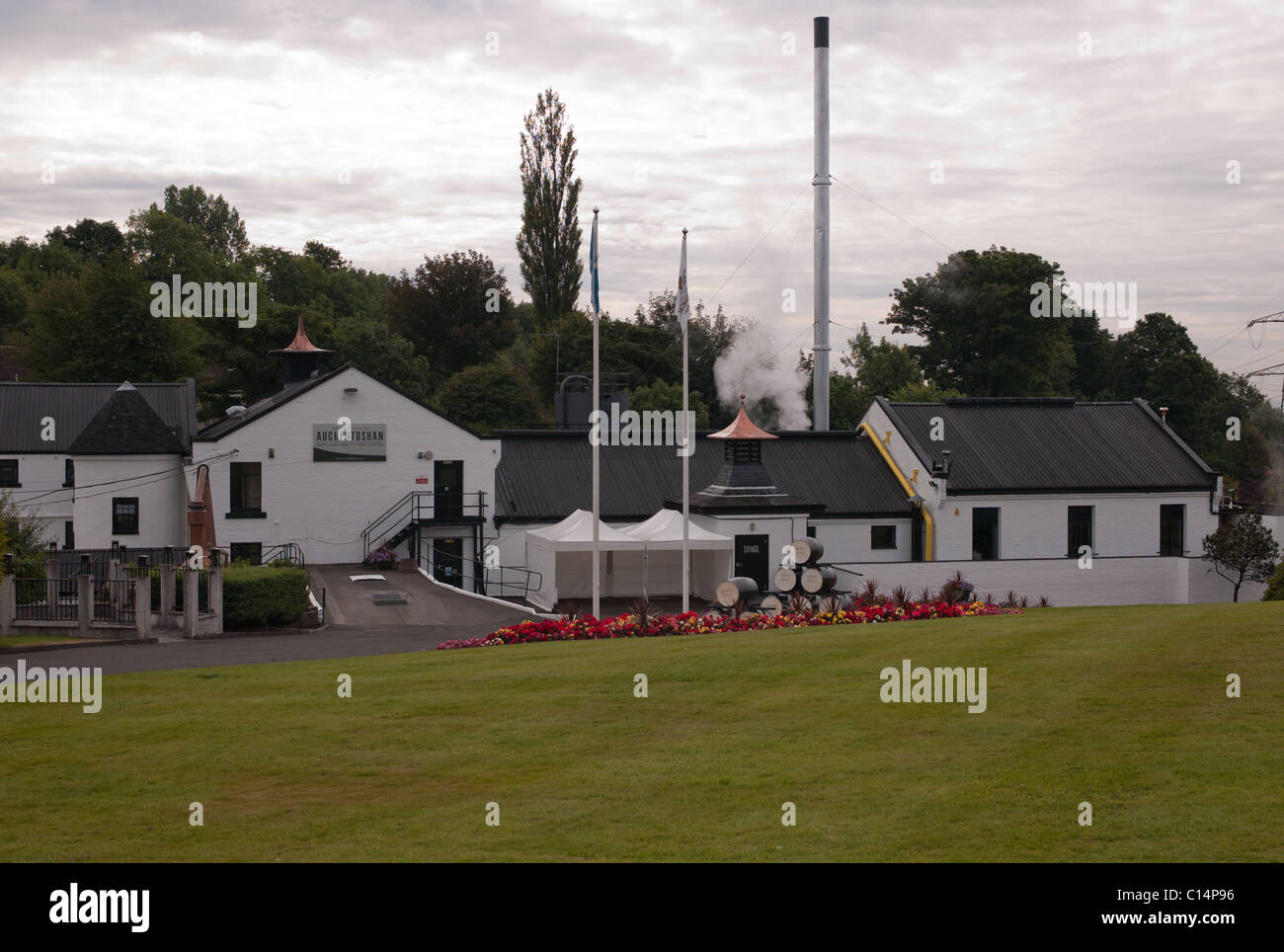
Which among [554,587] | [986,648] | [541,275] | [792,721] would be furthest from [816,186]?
[792,721]

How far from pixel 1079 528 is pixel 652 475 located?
683 inches

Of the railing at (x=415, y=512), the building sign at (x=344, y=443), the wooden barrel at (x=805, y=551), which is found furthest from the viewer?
the railing at (x=415, y=512)

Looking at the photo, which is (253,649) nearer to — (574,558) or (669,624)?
(669,624)

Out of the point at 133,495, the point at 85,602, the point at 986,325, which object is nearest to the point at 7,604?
the point at 85,602

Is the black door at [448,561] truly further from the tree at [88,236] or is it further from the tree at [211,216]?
the tree at [211,216]

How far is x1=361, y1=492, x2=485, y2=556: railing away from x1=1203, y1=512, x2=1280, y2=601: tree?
2764 centimetres

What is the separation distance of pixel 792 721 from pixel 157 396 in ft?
162

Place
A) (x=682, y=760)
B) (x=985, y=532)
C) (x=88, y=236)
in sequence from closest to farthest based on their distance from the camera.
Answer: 1. (x=682, y=760)
2. (x=985, y=532)
3. (x=88, y=236)

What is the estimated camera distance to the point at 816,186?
6475 centimetres

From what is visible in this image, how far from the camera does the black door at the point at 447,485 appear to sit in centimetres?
4666

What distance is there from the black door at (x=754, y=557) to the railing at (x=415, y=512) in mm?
10232

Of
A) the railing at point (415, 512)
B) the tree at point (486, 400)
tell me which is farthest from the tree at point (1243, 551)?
the tree at point (486, 400)

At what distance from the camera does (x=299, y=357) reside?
2114 inches
